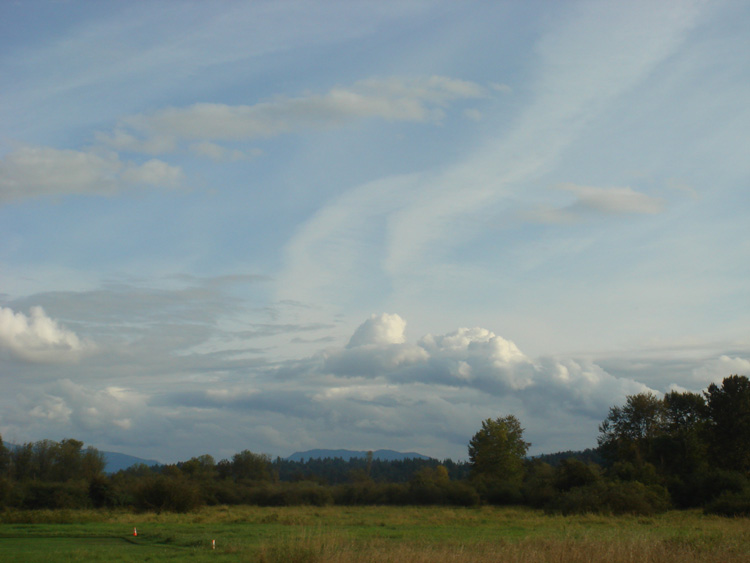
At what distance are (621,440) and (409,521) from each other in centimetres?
3893

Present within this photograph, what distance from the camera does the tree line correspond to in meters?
49.4

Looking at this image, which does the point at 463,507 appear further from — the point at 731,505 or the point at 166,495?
the point at 166,495

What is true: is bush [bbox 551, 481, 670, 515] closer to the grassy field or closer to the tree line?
the tree line

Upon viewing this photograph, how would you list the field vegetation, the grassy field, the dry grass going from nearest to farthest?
1. the dry grass
2. the grassy field
3. the field vegetation

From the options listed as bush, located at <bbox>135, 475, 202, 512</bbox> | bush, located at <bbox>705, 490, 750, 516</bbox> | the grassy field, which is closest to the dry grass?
the grassy field

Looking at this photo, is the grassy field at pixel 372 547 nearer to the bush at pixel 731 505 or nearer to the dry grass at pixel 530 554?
the dry grass at pixel 530 554

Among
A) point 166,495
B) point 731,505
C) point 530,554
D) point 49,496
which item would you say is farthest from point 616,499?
point 49,496

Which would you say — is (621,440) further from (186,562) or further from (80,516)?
(186,562)

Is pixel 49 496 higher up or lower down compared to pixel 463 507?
higher up

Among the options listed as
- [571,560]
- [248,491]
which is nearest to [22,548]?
[571,560]

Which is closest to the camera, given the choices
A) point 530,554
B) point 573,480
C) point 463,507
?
point 530,554

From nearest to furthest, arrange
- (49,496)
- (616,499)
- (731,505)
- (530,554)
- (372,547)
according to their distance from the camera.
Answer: (530,554) < (372,547) < (731,505) < (616,499) < (49,496)

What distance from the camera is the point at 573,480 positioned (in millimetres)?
55625

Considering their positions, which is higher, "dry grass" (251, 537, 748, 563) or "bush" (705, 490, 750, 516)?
"dry grass" (251, 537, 748, 563)
